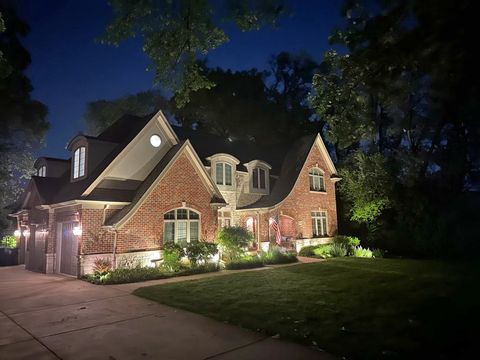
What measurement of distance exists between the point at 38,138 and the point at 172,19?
2613 centimetres

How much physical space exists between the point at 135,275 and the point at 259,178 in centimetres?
1191

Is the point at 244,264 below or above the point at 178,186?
below

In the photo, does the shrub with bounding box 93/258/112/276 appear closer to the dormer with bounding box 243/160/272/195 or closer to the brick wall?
the brick wall

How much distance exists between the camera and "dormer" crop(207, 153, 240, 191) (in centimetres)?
1992

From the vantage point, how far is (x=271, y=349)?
17.5 ft

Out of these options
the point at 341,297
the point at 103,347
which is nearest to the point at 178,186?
the point at 341,297

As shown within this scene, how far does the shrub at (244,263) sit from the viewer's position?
49.3 feet

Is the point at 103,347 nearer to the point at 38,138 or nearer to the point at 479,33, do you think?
the point at 479,33

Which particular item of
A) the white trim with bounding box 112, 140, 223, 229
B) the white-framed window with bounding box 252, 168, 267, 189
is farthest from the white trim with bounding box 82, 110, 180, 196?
the white-framed window with bounding box 252, 168, 267, 189

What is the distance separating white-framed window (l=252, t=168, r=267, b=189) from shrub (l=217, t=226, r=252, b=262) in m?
6.08

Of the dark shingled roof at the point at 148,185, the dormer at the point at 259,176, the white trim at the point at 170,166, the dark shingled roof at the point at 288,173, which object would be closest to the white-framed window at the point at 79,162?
the dark shingled roof at the point at 148,185

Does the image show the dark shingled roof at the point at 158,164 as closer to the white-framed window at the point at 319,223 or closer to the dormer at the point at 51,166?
the dormer at the point at 51,166

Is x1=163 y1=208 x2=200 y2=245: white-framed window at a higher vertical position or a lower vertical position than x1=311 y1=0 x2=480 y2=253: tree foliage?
lower

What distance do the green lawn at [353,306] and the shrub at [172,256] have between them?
276 cm
